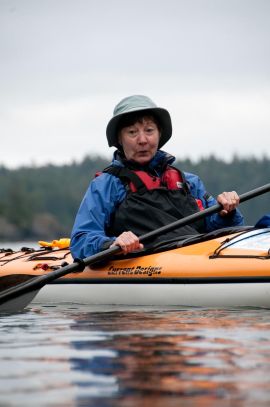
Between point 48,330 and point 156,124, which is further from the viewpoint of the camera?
point 156,124

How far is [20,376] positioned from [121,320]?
1.95 metres

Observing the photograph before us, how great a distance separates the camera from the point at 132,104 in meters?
6.95

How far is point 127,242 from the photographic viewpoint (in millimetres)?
6434

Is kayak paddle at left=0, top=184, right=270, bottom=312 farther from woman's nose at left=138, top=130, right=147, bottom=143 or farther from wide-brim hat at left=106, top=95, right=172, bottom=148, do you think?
wide-brim hat at left=106, top=95, right=172, bottom=148

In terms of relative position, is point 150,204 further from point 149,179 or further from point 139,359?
point 139,359

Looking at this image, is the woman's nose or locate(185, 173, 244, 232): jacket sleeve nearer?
the woman's nose

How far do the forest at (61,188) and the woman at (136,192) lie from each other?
77432 millimetres

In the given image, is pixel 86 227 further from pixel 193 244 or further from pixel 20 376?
pixel 20 376

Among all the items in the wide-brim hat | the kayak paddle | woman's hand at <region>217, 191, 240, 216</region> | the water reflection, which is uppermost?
the wide-brim hat

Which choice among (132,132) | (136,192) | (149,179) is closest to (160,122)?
(132,132)

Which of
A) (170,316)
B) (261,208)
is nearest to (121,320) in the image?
(170,316)

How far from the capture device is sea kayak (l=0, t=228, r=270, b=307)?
6078mm

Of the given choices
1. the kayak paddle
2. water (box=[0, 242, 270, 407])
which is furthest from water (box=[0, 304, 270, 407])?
the kayak paddle

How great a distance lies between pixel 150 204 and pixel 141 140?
1.48 ft
